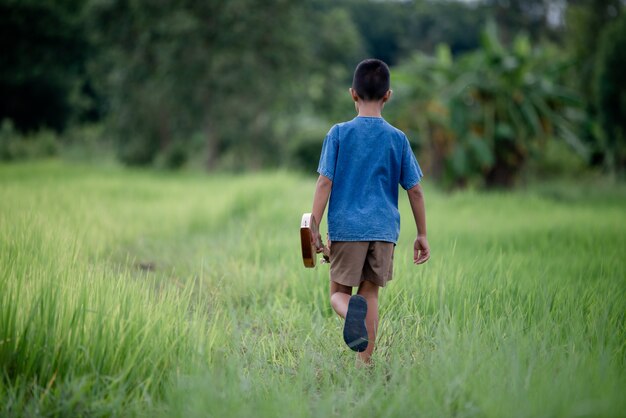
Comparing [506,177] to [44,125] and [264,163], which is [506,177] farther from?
[44,125]

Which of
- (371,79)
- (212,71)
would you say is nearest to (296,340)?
(371,79)

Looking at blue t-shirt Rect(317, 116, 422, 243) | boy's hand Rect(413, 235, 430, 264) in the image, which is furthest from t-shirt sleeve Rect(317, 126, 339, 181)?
boy's hand Rect(413, 235, 430, 264)

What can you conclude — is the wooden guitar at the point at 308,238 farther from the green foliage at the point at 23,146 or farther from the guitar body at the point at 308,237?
the green foliage at the point at 23,146

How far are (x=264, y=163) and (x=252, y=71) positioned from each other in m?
4.69

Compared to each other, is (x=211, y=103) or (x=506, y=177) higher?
(x=211, y=103)

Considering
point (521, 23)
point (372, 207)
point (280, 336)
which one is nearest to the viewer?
point (372, 207)

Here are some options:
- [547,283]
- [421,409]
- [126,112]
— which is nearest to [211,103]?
[126,112]

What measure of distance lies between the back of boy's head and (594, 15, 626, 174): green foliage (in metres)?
8.94

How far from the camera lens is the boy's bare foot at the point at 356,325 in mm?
2484

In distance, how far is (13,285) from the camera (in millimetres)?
2617

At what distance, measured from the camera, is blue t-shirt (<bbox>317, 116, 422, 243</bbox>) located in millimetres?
2756

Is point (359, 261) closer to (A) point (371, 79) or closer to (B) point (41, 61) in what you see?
(A) point (371, 79)

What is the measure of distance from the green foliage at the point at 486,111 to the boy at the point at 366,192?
7649 millimetres

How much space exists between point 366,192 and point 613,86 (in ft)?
30.4
